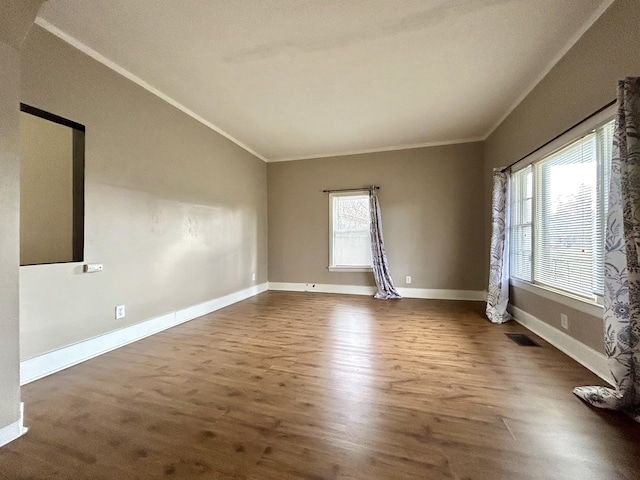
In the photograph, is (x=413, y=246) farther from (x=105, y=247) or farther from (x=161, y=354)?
(x=105, y=247)

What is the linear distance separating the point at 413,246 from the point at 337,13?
380 centimetres

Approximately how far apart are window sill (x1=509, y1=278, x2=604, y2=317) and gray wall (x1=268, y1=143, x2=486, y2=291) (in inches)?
56.5

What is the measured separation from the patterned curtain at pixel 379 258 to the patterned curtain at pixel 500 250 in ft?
5.34

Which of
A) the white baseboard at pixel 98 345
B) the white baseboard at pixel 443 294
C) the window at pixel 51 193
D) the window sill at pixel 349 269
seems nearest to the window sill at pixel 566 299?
the white baseboard at pixel 443 294

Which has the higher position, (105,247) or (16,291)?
(105,247)

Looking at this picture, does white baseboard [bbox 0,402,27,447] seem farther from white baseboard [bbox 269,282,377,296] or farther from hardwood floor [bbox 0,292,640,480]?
white baseboard [bbox 269,282,377,296]

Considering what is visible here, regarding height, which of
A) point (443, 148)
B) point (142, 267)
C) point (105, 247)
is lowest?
point (142, 267)

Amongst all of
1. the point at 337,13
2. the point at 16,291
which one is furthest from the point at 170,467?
the point at 337,13

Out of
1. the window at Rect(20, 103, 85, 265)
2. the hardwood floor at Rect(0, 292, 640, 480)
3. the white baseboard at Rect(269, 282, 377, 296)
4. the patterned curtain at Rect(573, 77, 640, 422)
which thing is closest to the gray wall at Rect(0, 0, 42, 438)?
the hardwood floor at Rect(0, 292, 640, 480)

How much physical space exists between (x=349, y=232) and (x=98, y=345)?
13.2 feet

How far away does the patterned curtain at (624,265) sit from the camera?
1.49 meters

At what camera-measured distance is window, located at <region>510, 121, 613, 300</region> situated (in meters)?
2.08

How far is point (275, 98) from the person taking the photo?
3188mm

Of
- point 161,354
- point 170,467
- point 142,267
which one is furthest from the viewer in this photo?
point 142,267
